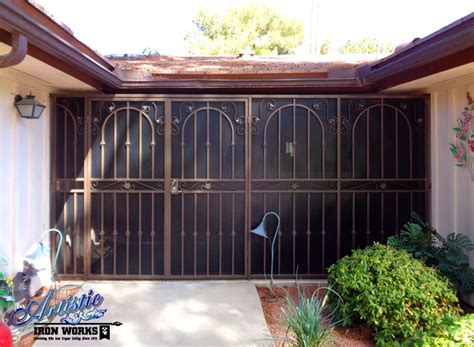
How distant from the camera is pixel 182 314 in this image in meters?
3.69

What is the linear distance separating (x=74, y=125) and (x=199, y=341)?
3032mm

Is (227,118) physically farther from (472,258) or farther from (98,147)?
(472,258)

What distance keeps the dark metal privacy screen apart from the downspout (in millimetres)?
1940

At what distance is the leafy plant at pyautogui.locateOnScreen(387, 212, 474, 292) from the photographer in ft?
12.2

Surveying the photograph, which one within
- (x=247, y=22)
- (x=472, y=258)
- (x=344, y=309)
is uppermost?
(x=247, y=22)

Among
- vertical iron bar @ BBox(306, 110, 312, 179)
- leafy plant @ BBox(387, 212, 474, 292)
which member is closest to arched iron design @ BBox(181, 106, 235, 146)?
vertical iron bar @ BBox(306, 110, 312, 179)

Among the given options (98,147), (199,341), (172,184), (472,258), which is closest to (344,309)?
(199,341)

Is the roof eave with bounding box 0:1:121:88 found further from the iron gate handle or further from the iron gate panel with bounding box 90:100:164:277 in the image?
the iron gate handle

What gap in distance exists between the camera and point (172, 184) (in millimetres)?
4602

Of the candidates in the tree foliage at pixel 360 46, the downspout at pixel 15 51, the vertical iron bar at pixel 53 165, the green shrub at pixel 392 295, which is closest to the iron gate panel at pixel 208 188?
the vertical iron bar at pixel 53 165

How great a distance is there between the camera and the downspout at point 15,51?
102 inches

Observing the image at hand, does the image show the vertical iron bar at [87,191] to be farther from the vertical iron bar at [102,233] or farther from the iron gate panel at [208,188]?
the iron gate panel at [208,188]

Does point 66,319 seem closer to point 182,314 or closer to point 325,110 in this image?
point 182,314

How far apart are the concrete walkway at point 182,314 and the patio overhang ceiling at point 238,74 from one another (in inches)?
95.5
